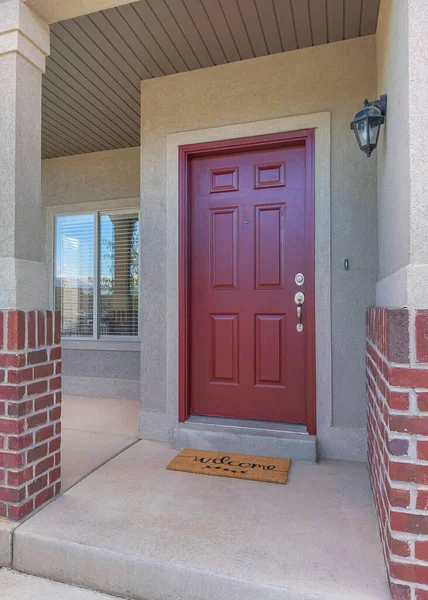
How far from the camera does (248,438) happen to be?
8.76ft

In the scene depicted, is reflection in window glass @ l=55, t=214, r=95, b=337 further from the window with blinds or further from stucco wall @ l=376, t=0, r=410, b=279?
stucco wall @ l=376, t=0, r=410, b=279

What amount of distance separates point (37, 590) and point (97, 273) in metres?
3.42

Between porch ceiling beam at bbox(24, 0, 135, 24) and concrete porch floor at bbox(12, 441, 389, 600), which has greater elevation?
porch ceiling beam at bbox(24, 0, 135, 24)

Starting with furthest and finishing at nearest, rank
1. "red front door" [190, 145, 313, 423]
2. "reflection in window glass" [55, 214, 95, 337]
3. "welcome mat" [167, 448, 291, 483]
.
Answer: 1. "reflection in window glass" [55, 214, 95, 337]
2. "red front door" [190, 145, 313, 423]
3. "welcome mat" [167, 448, 291, 483]

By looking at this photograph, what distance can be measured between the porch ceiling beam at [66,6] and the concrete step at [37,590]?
8.71 feet

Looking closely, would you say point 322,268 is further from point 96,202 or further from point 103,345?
point 96,202

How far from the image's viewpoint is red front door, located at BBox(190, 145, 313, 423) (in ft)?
9.21

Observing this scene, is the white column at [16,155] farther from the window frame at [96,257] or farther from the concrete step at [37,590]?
the window frame at [96,257]

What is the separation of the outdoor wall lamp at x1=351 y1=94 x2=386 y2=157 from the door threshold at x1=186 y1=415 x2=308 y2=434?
6.00 feet

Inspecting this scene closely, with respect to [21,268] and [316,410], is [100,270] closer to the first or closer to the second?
[21,268]

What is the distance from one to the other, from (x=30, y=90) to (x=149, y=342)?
1.82m

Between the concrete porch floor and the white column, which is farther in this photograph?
the white column

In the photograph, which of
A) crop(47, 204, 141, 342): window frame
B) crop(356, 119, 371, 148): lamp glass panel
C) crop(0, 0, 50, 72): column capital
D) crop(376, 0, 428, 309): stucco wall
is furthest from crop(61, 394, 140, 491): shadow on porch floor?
crop(356, 119, 371, 148): lamp glass panel

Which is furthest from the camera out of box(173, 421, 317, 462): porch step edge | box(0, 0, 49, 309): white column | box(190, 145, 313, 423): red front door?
box(190, 145, 313, 423): red front door
